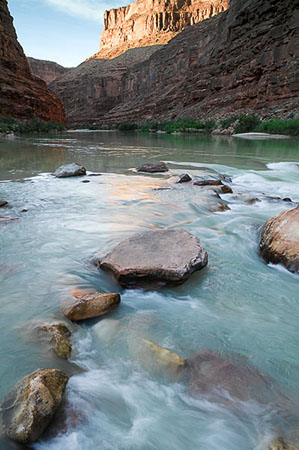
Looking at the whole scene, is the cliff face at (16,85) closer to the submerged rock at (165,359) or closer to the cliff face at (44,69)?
the submerged rock at (165,359)

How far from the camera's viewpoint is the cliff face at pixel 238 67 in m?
24.4

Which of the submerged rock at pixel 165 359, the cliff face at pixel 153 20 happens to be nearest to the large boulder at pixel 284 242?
the submerged rock at pixel 165 359

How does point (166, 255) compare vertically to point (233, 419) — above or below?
above

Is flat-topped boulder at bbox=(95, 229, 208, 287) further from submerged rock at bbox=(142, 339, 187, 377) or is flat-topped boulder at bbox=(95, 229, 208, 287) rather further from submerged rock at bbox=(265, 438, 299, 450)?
submerged rock at bbox=(265, 438, 299, 450)

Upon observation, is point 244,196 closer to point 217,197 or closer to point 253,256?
point 217,197

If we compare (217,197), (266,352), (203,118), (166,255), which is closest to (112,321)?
(166,255)

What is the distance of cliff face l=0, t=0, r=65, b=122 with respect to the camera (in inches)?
1222

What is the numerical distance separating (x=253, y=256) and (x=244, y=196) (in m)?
2.17

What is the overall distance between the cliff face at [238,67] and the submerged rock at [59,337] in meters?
23.7

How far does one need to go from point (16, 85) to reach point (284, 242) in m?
37.7

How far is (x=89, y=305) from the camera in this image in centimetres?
165

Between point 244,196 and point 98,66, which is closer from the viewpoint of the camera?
point 244,196

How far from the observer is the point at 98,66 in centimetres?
8181

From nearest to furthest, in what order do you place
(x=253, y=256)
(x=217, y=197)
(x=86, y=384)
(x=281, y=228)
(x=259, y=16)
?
(x=86, y=384), (x=281, y=228), (x=253, y=256), (x=217, y=197), (x=259, y=16)
